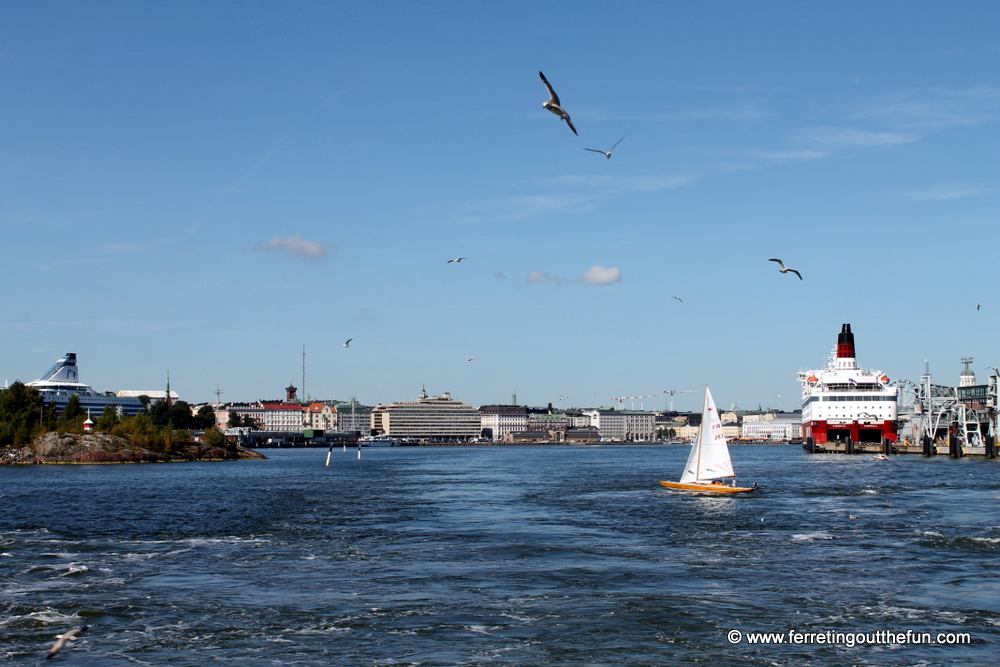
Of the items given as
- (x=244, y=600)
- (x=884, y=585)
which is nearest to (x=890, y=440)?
(x=884, y=585)

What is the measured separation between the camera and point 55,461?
432ft

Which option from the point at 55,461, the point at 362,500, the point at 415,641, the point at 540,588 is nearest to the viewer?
the point at 415,641

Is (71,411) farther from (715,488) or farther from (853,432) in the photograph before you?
(715,488)

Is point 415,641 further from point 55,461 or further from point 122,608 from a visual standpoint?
point 55,461

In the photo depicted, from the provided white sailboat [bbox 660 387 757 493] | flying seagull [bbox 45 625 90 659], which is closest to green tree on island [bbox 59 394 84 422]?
white sailboat [bbox 660 387 757 493]

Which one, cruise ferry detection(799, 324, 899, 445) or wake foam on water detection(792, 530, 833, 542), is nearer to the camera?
wake foam on water detection(792, 530, 833, 542)

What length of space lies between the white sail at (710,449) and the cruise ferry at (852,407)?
83116 millimetres

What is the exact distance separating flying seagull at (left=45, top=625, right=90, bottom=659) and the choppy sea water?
0.23 meters

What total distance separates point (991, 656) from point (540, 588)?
1272cm

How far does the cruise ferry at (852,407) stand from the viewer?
5448 inches

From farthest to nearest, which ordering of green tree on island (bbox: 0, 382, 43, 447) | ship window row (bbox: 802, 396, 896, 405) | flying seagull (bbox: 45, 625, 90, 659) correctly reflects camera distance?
1. ship window row (bbox: 802, 396, 896, 405)
2. green tree on island (bbox: 0, 382, 43, 447)
3. flying seagull (bbox: 45, 625, 90, 659)

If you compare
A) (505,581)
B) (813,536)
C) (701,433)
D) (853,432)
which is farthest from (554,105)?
(853,432)

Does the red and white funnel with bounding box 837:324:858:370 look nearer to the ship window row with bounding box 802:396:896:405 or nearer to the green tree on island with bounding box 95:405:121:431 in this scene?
the ship window row with bounding box 802:396:896:405

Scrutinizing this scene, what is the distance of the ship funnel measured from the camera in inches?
6019
